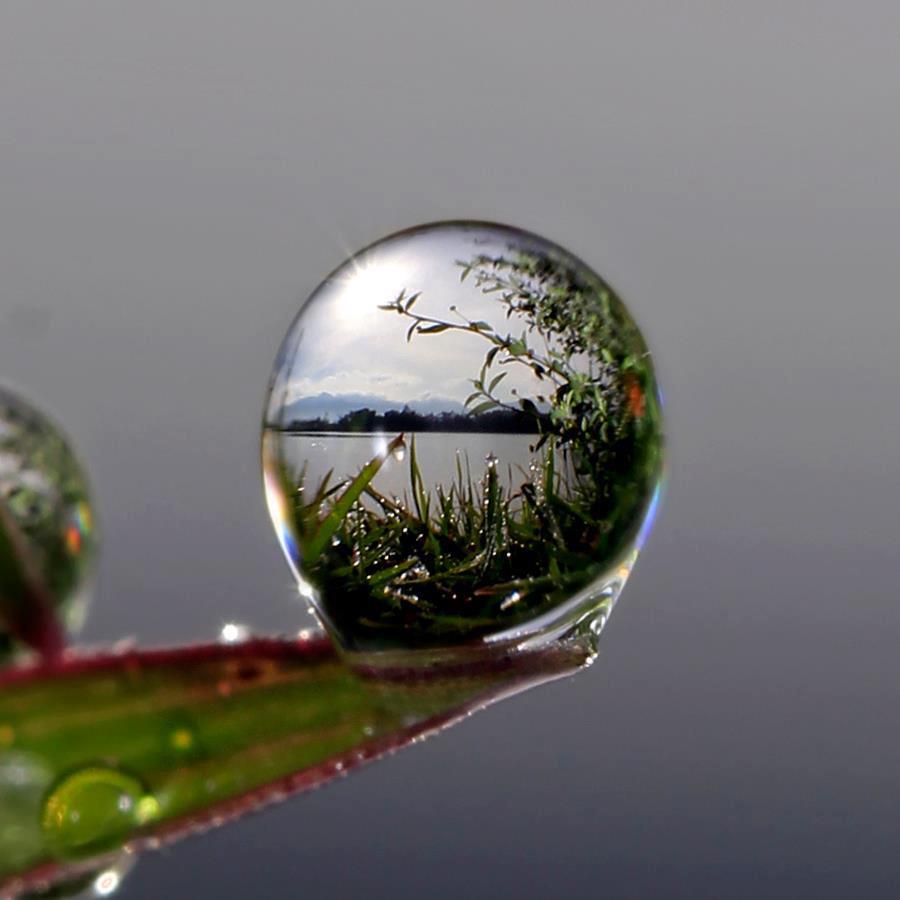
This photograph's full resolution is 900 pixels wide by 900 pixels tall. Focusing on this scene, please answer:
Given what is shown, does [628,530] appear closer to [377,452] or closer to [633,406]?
[633,406]

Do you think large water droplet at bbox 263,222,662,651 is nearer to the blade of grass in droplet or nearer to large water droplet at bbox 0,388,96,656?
the blade of grass in droplet

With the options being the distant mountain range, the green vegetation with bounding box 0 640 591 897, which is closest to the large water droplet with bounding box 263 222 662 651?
the distant mountain range

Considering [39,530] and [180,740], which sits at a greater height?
[39,530]

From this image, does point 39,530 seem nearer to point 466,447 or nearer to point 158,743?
point 158,743

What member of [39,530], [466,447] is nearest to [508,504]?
[466,447]

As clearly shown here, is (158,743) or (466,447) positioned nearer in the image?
(158,743)

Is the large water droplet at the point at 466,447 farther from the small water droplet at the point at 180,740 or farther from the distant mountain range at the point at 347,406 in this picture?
the small water droplet at the point at 180,740

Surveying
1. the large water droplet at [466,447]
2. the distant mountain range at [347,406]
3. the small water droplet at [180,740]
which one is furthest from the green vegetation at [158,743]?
the distant mountain range at [347,406]
